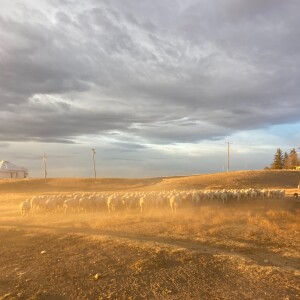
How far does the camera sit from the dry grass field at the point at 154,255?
28.8 ft

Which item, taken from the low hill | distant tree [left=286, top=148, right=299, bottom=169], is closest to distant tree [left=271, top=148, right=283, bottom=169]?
distant tree [left=286, top=148, right=299, bottom=169]

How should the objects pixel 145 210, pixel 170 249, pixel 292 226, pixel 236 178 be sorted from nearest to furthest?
pixel 170 249 → pixel 292 226 → pixel 145 210 → pixel 236 178

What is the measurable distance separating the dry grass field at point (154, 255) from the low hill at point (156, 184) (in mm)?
24089

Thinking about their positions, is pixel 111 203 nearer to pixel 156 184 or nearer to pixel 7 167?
pixel 156 184

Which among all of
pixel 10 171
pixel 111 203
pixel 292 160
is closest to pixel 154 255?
pixel 111 203

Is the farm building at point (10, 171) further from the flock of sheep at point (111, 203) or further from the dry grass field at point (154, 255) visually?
the dry grass field at point (154, 255)

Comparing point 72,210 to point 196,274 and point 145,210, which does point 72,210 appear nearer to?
point 145,210

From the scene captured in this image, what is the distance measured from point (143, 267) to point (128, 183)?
4313 centimetres

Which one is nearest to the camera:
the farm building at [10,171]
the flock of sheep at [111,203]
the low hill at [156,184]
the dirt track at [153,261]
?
the dirt track at [153,261]

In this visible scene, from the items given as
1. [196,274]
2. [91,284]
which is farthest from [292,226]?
[91,284]

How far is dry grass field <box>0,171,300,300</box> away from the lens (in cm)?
877

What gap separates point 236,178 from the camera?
160 feet

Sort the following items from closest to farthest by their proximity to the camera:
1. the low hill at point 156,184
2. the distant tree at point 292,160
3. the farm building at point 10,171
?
the low hill at point 156,184
the farm building at point 10,171
the distant tree at point 292,160

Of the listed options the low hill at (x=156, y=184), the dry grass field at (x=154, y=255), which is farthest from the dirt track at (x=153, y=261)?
the low hill at (x=156, y=184)
